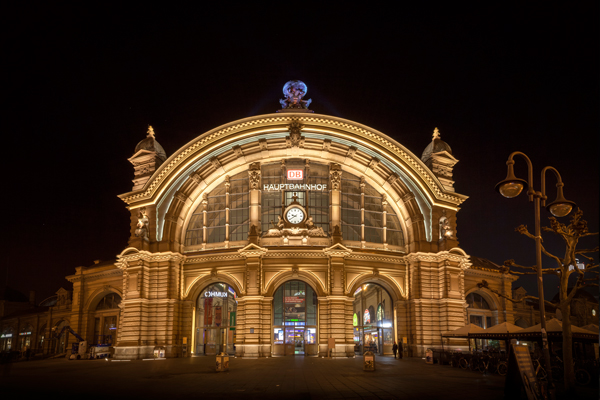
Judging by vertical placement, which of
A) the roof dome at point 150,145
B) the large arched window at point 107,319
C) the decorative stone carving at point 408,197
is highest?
the roof dome at point 150,145

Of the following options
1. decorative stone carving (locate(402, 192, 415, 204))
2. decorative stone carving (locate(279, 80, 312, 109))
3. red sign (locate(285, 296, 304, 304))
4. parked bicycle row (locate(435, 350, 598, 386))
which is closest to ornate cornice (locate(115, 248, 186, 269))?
red sign (locate(285, 296, 304, 304))

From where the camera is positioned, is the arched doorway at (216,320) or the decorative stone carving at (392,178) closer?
the arched doorway at (216,320)

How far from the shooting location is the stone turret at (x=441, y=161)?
4638cm

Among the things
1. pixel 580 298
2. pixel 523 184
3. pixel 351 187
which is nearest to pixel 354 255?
pixel 351 187

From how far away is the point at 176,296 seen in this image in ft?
139

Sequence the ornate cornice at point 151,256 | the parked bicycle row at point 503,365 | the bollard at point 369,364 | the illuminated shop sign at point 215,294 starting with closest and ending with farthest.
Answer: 1. the parked bicycle row at point 503,365
2. the bollard at point 369,364
3. the ornate cornice at point 151,256
4. the illuminated shop sign at point 215,294

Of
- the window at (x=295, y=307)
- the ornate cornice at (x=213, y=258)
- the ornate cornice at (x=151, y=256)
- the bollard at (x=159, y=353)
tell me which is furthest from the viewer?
the ornate cornice at (x=151, y=256)

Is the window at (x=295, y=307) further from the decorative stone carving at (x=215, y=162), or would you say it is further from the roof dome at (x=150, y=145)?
the roof dome at (x=150, y=145)

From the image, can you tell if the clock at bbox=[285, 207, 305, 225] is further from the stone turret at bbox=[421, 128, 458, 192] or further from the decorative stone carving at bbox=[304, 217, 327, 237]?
the stone turret at bbox=[421, 128, 458, 192]

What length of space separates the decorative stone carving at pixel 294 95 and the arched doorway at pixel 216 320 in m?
16.2

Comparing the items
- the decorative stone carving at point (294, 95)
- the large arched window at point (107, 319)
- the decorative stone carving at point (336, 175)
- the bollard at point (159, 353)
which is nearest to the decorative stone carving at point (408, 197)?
the decorative stone carving at point (336, 175)

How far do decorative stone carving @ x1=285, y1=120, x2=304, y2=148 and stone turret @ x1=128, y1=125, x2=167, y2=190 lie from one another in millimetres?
11646

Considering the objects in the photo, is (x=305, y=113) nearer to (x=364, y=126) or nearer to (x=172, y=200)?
(x=364, y=126)

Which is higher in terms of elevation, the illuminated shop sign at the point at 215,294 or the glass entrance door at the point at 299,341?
the illuminated shop sign at the point at 215,294
